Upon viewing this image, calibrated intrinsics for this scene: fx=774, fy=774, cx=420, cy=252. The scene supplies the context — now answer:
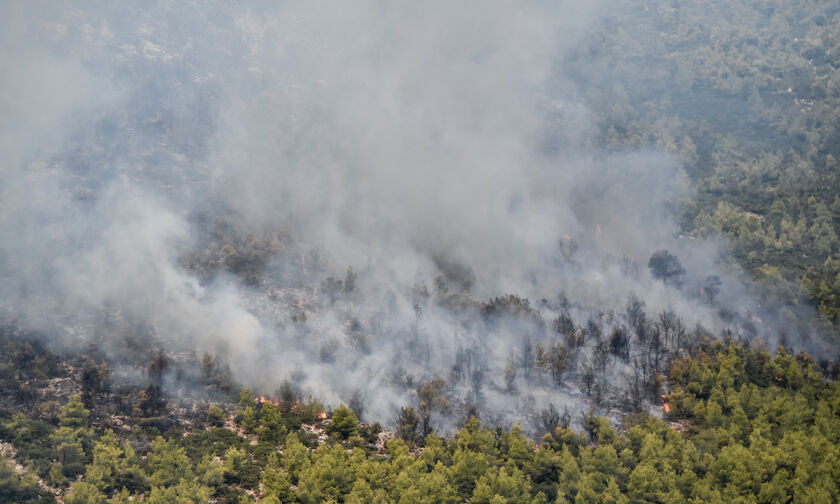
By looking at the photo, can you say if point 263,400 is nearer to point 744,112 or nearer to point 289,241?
point 289,241

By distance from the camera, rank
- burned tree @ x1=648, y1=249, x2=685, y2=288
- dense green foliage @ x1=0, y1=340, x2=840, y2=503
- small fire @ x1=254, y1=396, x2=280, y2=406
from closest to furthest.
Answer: dense green foliage @ x1=0, y1=340, x2=840, y2=503, small fire @ x1=254, y1=396, x2=280, y2=406, burned tree @ x1=648, y1=249, x2=685, y2=288

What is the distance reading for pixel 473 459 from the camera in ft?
205

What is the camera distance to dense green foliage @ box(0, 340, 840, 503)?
2258 inches

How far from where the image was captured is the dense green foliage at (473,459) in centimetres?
5734

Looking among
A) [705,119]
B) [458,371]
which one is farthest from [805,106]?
[458,371]

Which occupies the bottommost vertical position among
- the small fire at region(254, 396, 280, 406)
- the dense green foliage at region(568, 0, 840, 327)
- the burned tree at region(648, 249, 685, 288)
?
the small fire at region(254, 396, 280, 406)

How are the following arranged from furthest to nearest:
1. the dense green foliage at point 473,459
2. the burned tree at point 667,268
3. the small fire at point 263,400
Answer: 1. the burned tree at point 667,268
2. the small fire at point 263,400
3. the dense green foliage at point 473,459

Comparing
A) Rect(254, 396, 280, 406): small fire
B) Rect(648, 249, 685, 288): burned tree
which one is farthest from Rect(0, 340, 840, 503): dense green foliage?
Rect(648, 249, 685, 288): burned tree

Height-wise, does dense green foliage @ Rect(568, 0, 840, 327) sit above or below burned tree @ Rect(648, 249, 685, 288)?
above

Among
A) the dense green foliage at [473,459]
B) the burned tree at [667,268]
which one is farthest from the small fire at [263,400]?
the burned tree at [667,268]

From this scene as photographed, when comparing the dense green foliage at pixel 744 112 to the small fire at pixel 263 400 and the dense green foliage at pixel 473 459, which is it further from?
the small fire at pixel 263 400

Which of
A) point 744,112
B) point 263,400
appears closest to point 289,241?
point 263,400

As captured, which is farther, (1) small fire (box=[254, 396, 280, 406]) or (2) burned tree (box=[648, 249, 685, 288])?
(2) burned tree (box=[648, 249, 685, 288])

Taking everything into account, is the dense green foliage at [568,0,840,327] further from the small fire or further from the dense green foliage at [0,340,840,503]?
the small fire
